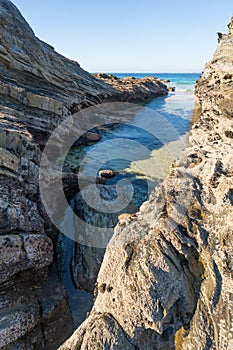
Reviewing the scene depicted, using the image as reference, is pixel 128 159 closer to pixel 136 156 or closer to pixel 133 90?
pixel 136 156

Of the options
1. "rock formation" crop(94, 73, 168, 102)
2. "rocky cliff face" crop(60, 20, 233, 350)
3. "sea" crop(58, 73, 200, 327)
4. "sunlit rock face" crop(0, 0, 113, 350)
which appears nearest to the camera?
"rocky cliff face" crop(60, 20, 233, 350)

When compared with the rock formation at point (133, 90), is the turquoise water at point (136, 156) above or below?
below

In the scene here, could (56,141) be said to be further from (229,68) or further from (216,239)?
(216,239)

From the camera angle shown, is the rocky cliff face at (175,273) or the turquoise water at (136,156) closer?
the rocky cliff face at (175,273)

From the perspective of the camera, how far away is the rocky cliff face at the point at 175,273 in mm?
3301

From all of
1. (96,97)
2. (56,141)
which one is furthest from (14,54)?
(96,97)

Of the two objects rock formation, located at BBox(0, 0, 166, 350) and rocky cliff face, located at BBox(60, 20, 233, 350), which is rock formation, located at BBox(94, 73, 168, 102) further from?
rocky cliff face, located at BBox(60, 20, 233, 350)

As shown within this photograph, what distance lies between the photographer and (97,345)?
11.5 feet

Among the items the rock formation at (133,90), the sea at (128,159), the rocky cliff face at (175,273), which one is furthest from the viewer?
the rock formation at (133,90)

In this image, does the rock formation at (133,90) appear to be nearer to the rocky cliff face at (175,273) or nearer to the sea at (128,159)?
the sea at (128,159)

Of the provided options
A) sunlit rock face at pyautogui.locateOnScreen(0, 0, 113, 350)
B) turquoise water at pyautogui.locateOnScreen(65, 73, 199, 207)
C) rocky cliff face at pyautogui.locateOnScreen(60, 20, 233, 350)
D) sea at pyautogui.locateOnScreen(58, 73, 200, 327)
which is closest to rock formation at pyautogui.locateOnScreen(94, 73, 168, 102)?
sea at pyautogui.locateOnScreen(58, 73, 200, 327)

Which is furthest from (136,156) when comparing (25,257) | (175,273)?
(175,273)

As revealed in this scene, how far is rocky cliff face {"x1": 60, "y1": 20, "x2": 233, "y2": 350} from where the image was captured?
3301 millimetres

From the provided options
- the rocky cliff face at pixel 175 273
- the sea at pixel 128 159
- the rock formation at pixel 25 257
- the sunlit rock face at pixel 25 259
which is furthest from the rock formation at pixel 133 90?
the rocky cliff face at pixel 175 273
